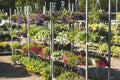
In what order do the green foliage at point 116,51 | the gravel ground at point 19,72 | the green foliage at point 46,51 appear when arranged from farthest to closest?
1. the green foliage at point 116,51
2. the gravel ground at point 19,72
3. the green foliage at point 46,51

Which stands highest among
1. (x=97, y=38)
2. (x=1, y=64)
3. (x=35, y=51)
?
(x=97, y=38)

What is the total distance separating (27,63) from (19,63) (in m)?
1.25

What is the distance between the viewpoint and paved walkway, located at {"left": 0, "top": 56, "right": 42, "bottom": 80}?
36.3 feet

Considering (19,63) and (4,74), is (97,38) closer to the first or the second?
(4,74)

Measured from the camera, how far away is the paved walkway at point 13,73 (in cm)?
1108

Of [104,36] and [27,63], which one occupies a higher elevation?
[104,36]

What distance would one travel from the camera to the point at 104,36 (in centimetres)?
834

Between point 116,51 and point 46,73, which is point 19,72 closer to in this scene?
point 46,73

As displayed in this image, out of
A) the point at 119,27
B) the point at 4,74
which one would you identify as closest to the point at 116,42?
the point at 119,27

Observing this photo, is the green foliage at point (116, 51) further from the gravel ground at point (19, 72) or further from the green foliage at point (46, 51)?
the green foliage at point (46, 51)

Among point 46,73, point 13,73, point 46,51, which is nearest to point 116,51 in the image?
point 13,73

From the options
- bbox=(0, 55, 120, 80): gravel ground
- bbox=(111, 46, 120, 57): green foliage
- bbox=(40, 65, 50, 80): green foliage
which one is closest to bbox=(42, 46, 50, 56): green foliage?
bbox=(40, 65, 50, 80): green foliage

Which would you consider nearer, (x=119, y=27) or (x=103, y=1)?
(x=119, y=27)

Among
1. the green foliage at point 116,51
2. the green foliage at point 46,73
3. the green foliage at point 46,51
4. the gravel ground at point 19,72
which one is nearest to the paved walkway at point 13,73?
the gravel ground at point 19,72
